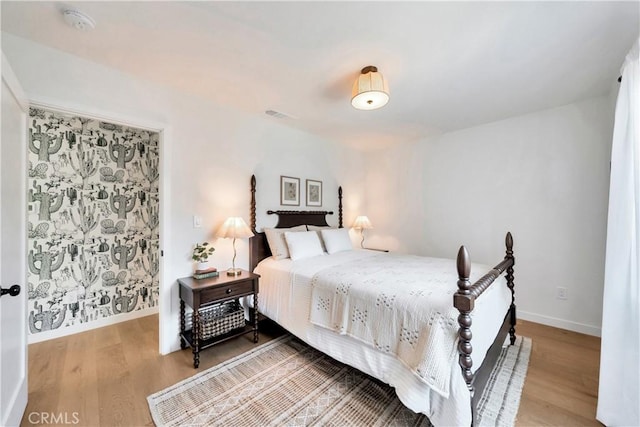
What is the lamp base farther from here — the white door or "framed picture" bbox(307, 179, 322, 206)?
"framed picture" bbox(307, 179, 322, 206)

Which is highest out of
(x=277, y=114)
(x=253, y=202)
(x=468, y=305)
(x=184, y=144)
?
(x=277, y=114)

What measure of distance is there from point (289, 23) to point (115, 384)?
285cm

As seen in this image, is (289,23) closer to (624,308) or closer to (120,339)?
(624,308)

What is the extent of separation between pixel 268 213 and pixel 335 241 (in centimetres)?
97

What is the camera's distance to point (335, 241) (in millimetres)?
3369

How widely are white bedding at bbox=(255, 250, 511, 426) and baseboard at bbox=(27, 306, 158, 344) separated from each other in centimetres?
169

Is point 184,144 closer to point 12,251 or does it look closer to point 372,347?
point 12,251

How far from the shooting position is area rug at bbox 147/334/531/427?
1575 mm

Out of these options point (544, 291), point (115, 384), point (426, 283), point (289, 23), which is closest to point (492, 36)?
point (289, 23)

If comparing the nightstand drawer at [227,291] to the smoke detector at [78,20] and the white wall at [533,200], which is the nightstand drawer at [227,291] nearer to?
the smoke detector at [78,20]

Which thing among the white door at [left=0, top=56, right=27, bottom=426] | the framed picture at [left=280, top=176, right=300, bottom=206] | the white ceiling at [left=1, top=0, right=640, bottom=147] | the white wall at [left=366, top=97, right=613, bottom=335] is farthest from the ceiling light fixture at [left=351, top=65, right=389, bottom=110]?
the white wall at [left=366, top=97, right=613, bottom=335]

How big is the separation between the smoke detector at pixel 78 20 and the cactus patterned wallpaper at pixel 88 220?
1.14m

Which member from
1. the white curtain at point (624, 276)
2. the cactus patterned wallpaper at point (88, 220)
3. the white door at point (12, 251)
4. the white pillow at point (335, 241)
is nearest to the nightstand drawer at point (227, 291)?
the white door at point (12, 251)


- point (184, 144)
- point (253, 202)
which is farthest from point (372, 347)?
point (184, 144)
